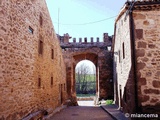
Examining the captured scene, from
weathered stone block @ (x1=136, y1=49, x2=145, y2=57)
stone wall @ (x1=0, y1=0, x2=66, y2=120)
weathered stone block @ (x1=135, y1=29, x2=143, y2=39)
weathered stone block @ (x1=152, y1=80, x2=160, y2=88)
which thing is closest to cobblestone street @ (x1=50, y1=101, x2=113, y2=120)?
stone wall @ (x1=0, y1=0, x2=66, y2=120)

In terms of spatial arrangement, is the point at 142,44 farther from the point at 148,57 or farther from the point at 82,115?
the point at 82,115

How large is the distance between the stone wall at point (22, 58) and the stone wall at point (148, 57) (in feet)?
16.0

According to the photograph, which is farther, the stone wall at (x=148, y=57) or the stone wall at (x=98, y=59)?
the stone wall at (x=98, y=59)

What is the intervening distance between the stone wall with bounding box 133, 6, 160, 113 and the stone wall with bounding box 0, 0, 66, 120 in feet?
16.0

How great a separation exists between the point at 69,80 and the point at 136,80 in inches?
496

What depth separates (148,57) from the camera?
747 cm

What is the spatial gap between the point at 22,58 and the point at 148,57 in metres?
5.44

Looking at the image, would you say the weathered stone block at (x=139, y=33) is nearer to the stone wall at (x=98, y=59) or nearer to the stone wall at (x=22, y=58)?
the stone wall at (x=22, y=58)

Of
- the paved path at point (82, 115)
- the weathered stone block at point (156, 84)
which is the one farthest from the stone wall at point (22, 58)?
the weathered stone block at point (156, 84)

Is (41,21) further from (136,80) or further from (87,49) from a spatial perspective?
(87,49)

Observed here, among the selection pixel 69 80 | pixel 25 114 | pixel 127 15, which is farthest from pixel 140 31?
pixel 69 80

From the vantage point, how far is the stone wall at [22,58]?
547cm

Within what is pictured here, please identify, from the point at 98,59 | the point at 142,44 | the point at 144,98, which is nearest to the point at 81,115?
the point at 144,98

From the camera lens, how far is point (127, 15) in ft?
26.7
